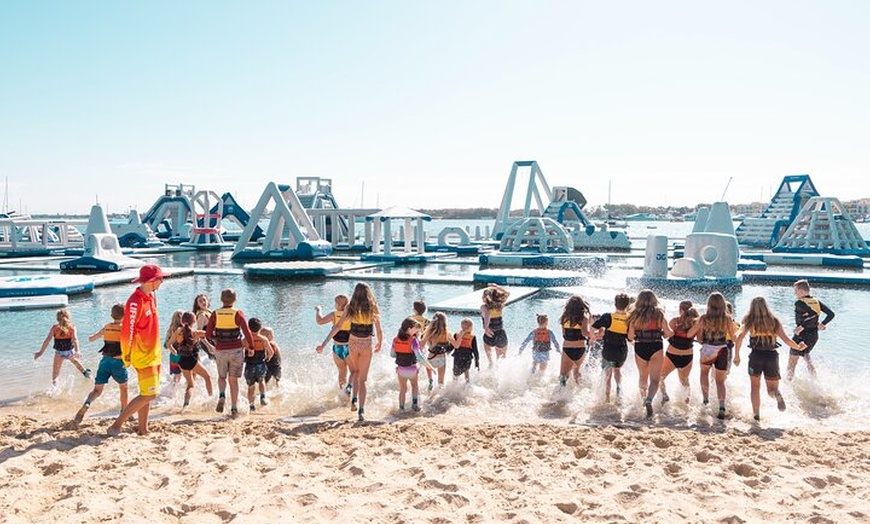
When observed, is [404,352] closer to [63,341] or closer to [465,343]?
[465,343]

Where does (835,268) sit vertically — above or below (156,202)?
below

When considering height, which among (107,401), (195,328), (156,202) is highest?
(156,202)

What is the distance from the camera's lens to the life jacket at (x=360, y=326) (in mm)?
7062

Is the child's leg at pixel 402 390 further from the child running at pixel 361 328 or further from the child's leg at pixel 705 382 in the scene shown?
the child's leg at pixel 705 382

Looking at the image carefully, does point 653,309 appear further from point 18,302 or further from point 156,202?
point 156,202

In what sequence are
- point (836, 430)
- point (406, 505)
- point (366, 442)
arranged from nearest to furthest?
point (406, 505) < point (366, 442) < point (836, 430)

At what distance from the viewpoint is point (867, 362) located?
35.2 feet

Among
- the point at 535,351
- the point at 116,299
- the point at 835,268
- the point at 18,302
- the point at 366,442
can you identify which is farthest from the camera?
the point at 835,268

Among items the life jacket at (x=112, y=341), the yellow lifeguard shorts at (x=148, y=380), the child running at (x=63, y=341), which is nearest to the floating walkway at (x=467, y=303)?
the child running at (x=63, y=341)

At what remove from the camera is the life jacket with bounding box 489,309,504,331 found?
926cm

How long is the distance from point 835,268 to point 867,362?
23.8 meters

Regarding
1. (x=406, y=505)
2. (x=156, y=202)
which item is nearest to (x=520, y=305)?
(x=406, y=505)

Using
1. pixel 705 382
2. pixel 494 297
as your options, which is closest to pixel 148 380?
pixel 494 297

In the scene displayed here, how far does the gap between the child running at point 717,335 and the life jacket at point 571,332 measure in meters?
1.33
